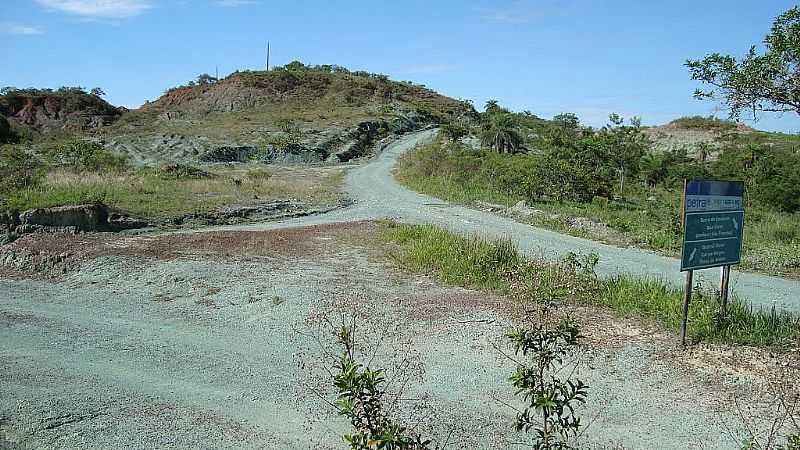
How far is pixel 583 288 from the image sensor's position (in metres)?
7.88

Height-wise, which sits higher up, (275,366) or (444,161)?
(444,161)

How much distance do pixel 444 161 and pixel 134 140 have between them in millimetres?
28239

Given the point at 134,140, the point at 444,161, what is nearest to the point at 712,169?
the point at 444,161

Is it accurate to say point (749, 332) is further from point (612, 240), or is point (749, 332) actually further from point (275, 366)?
point (612, 240)

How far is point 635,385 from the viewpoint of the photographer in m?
5.80

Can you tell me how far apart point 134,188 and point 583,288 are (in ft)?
58.1

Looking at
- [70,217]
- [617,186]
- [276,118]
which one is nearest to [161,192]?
[70,217]

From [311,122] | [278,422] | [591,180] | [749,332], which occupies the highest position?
[311,122]

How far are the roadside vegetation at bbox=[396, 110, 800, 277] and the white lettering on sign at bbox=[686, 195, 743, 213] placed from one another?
5297 mm

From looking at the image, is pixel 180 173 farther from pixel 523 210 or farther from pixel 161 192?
pixel 523 210

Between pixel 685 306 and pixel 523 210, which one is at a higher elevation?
pixel 523 210

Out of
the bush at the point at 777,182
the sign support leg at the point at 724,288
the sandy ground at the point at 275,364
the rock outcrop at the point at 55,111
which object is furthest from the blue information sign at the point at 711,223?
the rock outcrop at the point at 55,111

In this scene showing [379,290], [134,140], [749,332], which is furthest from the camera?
[134,140]

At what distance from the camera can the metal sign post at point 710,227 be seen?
6.20 meters
